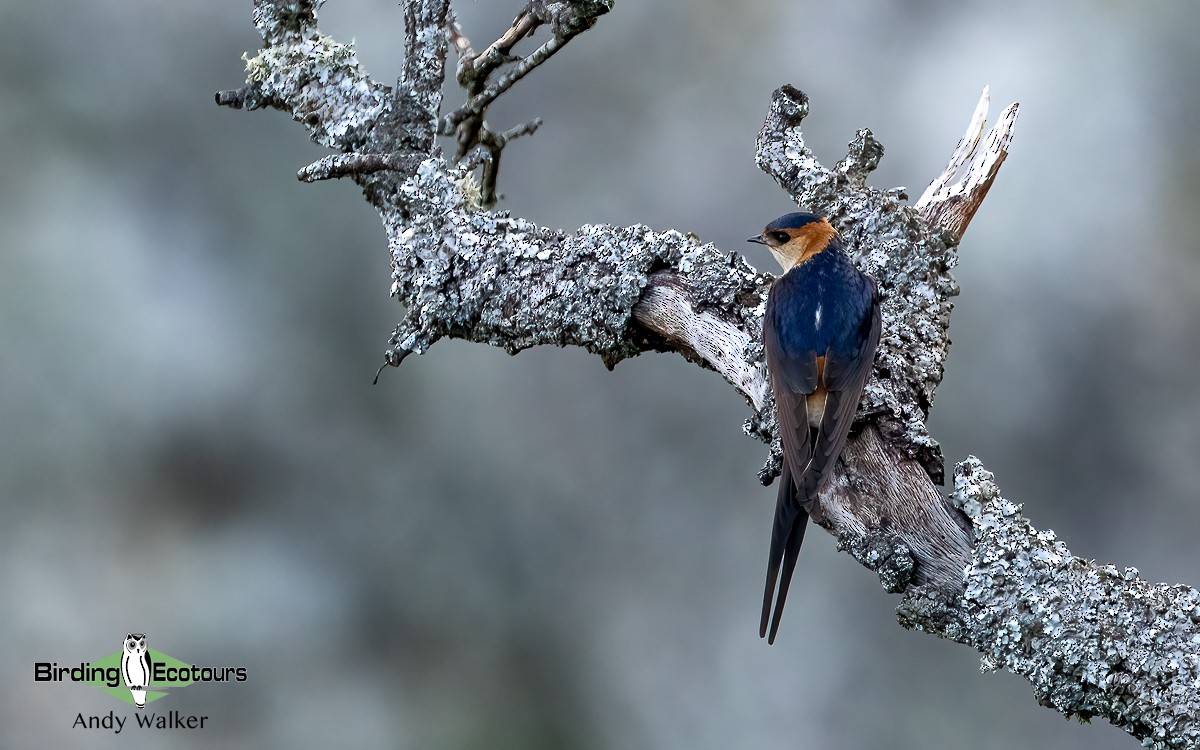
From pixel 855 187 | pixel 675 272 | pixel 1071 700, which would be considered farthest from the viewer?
pixel 855 187

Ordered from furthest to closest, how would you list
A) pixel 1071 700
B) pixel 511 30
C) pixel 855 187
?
pixel 511 30
pixel 855 187
pixel 1071 700

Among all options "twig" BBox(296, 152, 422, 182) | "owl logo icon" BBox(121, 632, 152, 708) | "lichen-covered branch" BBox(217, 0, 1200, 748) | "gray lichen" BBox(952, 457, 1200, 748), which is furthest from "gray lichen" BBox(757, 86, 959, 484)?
"owl logo icon" BBox(121, 632, 152, 708)

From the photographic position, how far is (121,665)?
2896 millimetres

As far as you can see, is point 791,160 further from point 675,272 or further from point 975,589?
point 975,589

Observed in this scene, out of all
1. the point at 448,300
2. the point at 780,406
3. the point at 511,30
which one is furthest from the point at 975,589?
the point at 511,30

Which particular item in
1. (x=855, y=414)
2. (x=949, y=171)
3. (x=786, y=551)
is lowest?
(x=786, y=551)

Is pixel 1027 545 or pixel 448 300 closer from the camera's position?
pixel 1027 545

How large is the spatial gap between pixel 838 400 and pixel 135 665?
2093 mm

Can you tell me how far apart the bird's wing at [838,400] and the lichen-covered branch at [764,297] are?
0.23 feet

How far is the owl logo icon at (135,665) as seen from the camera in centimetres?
289

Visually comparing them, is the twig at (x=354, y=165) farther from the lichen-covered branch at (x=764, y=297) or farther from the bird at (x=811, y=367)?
the bird at (x=811, y=367)

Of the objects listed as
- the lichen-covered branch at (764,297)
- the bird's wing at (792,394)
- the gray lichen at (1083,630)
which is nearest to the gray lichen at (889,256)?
the lichen-covered branch at (764,297)

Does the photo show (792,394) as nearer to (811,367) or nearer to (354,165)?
(811,367)

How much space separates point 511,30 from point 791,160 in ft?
2.33
